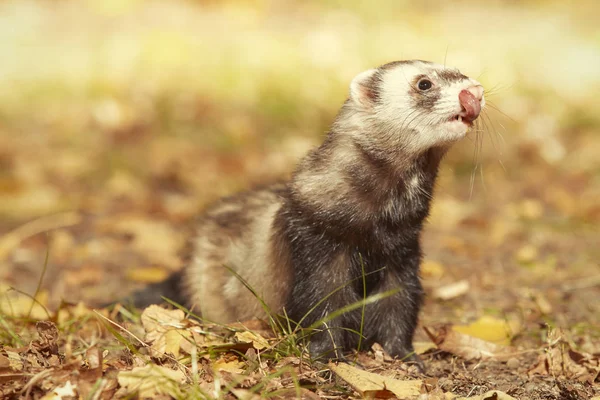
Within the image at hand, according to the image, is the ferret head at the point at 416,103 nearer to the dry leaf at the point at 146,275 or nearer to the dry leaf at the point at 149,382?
the dry leaf at the point at 149,382

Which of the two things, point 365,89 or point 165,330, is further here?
point 365,89

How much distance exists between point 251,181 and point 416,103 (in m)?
4.11

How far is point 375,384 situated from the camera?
282 cm

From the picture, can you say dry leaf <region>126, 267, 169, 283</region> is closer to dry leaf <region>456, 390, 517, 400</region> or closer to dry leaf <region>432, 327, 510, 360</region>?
dry leaf <region>432, 327, 510, 360</region>

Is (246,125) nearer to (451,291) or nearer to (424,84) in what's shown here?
(451,291)

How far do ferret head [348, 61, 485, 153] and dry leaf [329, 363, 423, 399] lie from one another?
100 cm

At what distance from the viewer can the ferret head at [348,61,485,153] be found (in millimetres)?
3141

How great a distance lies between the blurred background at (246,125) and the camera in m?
5.50

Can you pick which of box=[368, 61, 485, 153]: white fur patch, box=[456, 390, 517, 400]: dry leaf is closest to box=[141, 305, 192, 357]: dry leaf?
box=[456, 390, 517, 400]: dry leaf

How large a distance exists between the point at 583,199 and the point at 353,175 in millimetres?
4265

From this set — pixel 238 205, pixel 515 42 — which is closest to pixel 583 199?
pixel 238 205

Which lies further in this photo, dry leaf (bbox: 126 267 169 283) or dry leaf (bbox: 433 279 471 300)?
dry leaf (bbox: 126 267 169 283)

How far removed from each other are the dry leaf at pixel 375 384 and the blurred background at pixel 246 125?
3.79 feet

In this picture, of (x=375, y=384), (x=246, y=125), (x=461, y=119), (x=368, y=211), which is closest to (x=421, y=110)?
(x=461, y=119)
